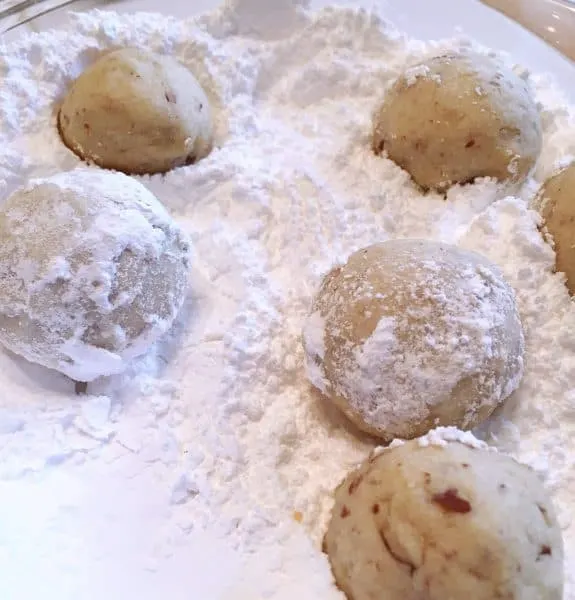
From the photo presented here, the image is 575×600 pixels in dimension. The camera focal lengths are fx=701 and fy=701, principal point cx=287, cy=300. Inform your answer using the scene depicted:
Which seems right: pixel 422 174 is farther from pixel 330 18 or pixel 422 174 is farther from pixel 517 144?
pixel 330 18

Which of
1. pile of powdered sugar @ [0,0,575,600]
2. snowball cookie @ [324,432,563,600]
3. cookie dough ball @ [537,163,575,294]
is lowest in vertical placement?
pile of powdered sugar @ [0,0,575,600]

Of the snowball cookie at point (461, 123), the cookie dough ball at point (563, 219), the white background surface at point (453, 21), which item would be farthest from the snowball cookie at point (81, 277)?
the white background surface at point (453, 21)

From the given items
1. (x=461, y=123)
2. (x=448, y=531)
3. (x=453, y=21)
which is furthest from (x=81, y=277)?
(x=453, y=21)

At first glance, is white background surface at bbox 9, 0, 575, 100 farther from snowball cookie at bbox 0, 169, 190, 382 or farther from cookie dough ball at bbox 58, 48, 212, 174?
snowball cookie at bbox 0, 169, 190, 382

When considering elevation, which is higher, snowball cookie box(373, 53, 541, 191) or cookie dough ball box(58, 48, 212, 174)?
snowball cookie box(373, 53, 541, 191)

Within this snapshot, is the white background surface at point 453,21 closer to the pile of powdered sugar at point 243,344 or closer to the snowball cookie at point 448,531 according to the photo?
the pile of powdered sugar at point 243,344

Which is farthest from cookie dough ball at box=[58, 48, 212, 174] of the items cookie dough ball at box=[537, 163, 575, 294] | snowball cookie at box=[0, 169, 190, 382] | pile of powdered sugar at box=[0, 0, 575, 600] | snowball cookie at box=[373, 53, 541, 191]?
cookie dough ball at box=[537, 163, 575, 294]

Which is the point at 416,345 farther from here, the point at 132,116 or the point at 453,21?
the point at 453,21
